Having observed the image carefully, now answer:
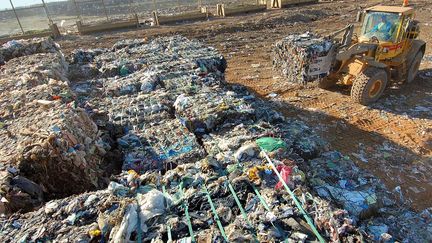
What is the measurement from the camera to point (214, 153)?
4047 millimetres

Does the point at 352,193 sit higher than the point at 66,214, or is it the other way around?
the point at 66,214

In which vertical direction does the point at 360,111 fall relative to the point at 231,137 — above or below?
below

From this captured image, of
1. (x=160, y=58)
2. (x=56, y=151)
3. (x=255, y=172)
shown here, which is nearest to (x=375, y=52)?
(x=160, y=58)

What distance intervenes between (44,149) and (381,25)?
7.96 metres

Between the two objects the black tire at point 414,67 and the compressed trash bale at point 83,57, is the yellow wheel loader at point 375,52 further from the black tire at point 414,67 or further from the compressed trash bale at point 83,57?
the compressed trash bale at point 83,57

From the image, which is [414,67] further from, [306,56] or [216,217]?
[216,217]

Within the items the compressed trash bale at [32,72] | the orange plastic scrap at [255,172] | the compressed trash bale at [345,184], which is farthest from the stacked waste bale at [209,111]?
the compressed trash bale at [32,72]

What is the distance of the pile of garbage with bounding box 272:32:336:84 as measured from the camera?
7.50 m

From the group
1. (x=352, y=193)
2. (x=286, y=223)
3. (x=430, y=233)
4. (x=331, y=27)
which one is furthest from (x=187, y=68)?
(x=331, y=27)

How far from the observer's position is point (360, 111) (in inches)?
297

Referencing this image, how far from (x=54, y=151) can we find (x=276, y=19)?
50.3 feet

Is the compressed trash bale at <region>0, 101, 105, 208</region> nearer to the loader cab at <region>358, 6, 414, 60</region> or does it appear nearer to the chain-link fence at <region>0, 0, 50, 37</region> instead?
the loader cab at <region>358, 6, 414, 60</region>

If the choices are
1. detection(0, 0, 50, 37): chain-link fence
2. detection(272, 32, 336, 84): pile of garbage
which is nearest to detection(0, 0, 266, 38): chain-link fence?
detection(0, 0, 50, 37): chain-link fence

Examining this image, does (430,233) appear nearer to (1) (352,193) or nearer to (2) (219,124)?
(1) (352,193)
